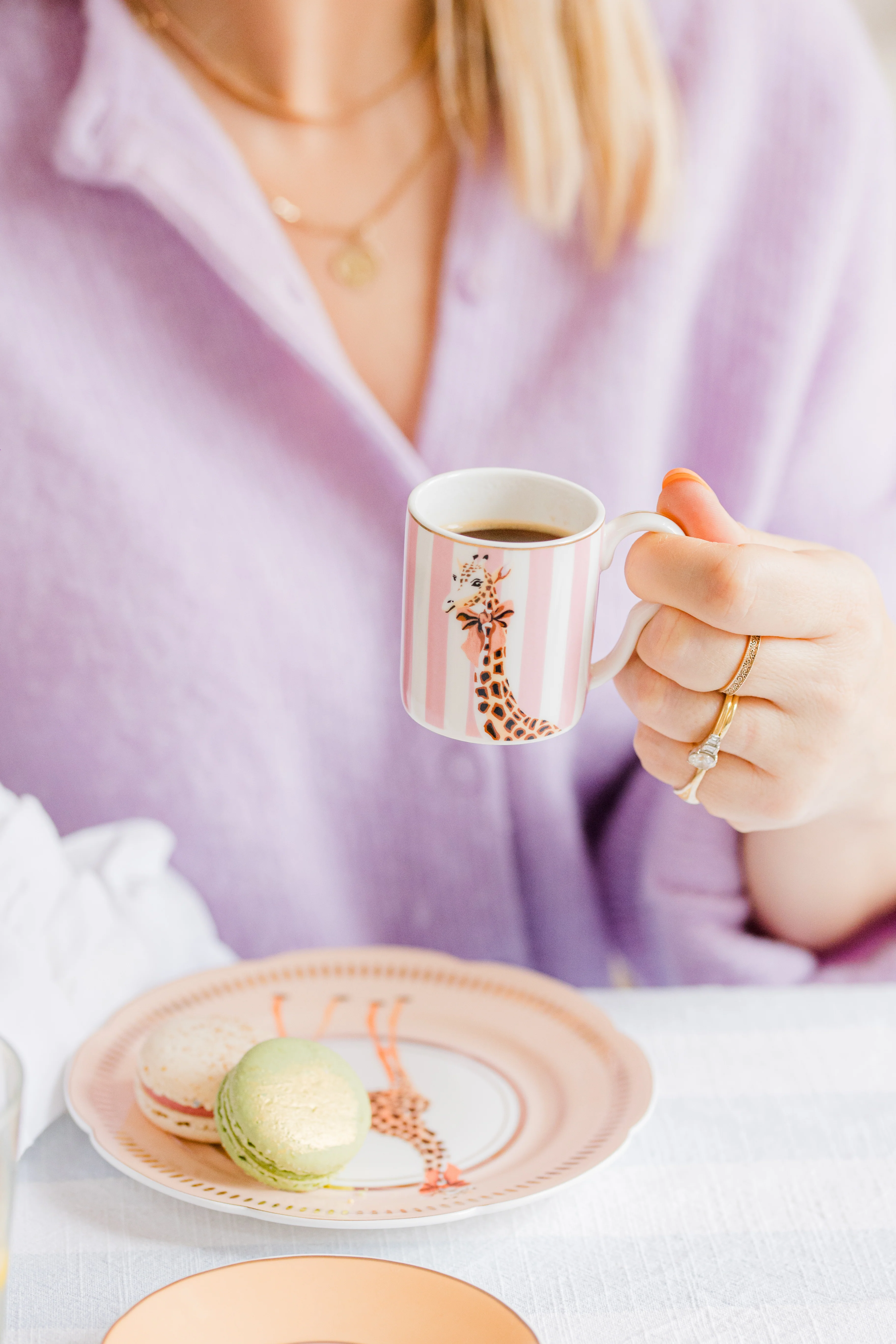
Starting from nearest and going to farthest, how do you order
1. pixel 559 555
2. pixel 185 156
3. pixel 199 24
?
pixel 559 555 → pixel 185 156 → pixel 199 24

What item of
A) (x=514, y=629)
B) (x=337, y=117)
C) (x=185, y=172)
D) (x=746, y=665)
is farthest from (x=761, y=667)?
(x=337, y=117)

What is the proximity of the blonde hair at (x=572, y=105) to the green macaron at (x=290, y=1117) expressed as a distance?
70cm

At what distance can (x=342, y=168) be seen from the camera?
103 centimetres

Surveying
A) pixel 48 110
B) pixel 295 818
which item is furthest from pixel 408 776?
pixel 48 110

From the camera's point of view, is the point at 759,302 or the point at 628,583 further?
the point at 759,302

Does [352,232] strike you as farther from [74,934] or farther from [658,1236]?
[658,1236]

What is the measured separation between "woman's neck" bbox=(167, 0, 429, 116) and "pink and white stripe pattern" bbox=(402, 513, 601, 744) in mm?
618

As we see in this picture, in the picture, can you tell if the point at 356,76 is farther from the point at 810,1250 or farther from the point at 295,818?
the point at 810,1250

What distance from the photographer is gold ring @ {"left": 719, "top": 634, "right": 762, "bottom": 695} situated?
594 millimetres

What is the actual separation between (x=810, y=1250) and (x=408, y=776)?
20.3 inches

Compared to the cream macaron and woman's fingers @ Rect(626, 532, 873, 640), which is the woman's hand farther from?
the cream macaron

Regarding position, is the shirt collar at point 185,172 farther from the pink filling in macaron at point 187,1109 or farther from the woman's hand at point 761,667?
the pink filling in macaron at point 187,1109

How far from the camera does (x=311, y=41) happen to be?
100 cm

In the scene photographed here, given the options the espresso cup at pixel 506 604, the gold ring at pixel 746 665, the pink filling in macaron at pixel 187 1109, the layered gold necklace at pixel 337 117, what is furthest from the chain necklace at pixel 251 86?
the pink filling in macaron at pixel 187 1109
